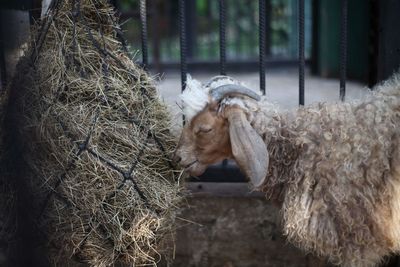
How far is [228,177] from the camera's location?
4.09 m

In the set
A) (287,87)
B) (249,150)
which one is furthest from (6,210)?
(287,87)

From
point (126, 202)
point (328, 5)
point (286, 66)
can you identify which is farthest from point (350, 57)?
point (126, 202)

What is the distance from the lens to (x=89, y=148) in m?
3.12

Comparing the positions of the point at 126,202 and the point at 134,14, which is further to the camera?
the point at 134,14

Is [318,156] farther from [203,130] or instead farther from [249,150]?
[203,130]

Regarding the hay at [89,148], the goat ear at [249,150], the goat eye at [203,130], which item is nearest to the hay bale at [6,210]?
the hay at [89,148]

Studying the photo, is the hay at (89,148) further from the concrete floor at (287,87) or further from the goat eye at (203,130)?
the concrete floor at (287,87)

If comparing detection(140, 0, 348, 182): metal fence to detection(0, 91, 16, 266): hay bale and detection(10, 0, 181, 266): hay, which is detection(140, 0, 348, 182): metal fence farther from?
detection(0, 91, 16, 266): hay bale

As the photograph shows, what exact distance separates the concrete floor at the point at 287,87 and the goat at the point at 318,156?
2.00 metres

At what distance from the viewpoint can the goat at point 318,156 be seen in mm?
3168

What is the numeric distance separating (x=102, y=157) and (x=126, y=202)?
250mm

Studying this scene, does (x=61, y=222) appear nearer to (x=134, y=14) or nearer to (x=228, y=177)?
(x=228, y=177)

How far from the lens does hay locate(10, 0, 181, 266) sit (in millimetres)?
3107

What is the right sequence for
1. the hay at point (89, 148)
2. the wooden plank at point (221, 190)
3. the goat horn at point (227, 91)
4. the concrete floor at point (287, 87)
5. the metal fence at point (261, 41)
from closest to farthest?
the hay at point (89, 148) → the goat horn at point (227, 91) → the metal fence at point (261, 41) → the wooden plank at point (221, 190) → the concrete floor at point (287, 87)
